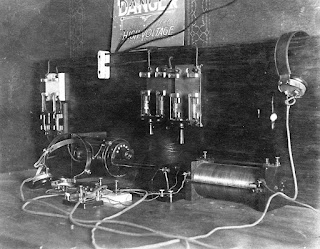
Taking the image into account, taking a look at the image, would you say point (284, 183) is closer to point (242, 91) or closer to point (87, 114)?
point (242, 91)

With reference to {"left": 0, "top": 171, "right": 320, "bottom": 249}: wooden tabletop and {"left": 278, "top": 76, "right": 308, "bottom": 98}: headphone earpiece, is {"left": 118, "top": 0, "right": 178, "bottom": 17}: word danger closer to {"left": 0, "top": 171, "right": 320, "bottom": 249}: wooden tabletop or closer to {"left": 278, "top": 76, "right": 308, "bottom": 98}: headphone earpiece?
{"left": 278, "top": 76, "right": 308, "bottom": 98}: headphone earpiece

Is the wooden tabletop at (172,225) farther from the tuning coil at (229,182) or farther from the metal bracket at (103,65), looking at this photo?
the metal bracket at (103,65)

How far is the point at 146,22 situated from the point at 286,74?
1390mm

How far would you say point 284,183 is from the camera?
262 cm

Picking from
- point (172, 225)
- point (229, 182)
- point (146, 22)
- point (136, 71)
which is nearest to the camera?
point (172, 225)

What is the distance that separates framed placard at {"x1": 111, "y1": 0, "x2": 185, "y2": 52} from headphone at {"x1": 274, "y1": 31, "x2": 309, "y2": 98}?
3.21 feet

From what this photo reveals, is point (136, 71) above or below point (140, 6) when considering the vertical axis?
below

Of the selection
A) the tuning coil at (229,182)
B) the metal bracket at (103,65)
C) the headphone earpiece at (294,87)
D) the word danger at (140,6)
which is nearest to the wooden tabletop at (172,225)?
the tuning coil at (229,182)

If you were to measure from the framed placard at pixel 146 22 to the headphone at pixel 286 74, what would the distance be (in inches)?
38.5

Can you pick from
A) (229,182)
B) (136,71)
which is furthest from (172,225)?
(136,71)

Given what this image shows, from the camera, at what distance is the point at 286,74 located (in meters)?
2.45

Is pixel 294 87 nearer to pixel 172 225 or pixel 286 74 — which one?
pixel 286 74

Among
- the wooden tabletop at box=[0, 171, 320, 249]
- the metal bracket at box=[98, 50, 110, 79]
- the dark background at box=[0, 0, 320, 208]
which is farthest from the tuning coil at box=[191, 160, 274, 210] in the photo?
the metal bracket at box=[98, 50, 110, 79]

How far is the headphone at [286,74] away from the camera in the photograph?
95.7 inches
